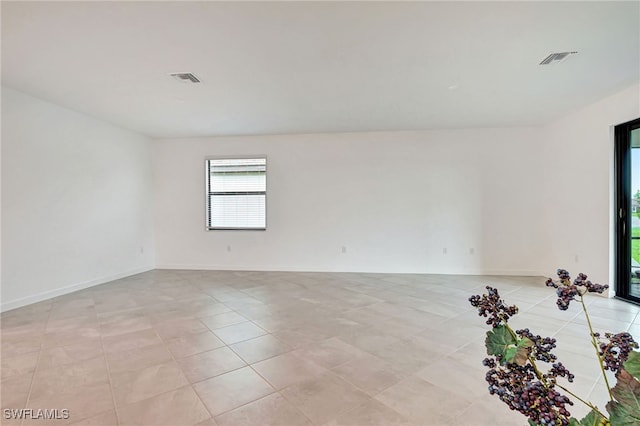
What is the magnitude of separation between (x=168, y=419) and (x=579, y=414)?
236cm

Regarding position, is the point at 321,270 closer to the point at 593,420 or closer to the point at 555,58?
the point at 555,58

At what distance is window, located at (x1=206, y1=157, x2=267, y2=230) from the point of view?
19.8 feet

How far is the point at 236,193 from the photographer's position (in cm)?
609

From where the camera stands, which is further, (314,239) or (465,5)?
(314,239)

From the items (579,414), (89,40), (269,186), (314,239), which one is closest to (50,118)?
(89,40)

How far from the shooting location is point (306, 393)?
6.39ft

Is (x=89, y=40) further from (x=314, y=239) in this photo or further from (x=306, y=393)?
(x=314, y=239)

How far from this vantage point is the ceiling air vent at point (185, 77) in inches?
126

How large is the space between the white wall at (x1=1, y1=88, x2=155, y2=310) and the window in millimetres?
1307

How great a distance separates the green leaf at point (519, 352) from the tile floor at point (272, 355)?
138cm

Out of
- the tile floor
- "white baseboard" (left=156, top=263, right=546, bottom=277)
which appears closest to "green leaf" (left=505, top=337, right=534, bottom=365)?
the tile floor

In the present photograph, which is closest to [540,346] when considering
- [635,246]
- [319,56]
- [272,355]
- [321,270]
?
[272,355]

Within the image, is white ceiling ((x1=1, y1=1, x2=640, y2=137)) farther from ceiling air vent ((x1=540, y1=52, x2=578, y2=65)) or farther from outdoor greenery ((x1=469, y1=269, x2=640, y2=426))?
outdoor greenery ((x1=469, y1=269, x2=640, y2=426))

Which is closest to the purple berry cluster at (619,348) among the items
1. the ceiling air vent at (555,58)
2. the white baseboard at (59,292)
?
the ceiling air vent at (555,58)
